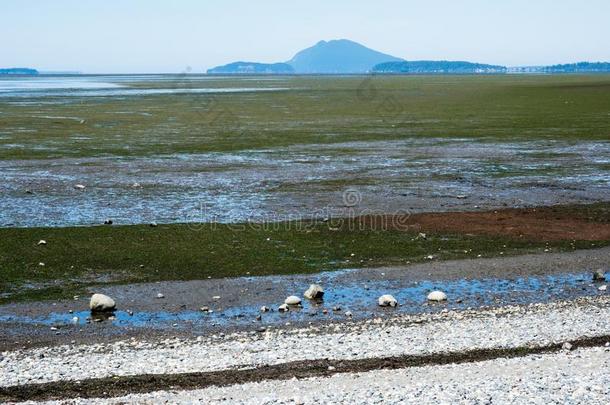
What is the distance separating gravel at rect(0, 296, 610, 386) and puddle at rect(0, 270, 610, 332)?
0.91 meters

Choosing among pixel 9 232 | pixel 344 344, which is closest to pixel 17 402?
pixel 344 344

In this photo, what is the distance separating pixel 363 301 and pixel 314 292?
1265 mm

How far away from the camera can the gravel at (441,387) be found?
14117 mm

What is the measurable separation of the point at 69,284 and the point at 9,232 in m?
6.76

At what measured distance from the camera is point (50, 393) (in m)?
14.7

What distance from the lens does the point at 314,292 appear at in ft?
69.1

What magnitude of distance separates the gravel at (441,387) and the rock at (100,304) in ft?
19.1

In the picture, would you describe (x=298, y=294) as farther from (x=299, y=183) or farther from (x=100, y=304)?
(x=299, y=183)

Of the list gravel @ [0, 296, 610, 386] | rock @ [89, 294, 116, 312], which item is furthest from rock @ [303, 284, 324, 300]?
rock @ [89, 294, 116, 312]

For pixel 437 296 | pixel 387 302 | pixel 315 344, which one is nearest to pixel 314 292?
pixel 387 302

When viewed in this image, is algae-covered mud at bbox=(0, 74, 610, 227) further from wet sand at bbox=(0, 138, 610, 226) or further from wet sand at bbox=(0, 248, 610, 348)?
wet sand at bbox=(0, 248, 610, 348)

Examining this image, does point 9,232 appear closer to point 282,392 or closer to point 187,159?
point 282,392

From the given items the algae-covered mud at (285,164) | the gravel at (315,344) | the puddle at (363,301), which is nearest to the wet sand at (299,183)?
the algae-covered mud at (285,164)

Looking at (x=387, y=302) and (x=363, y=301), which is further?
(x=363, y=301)
